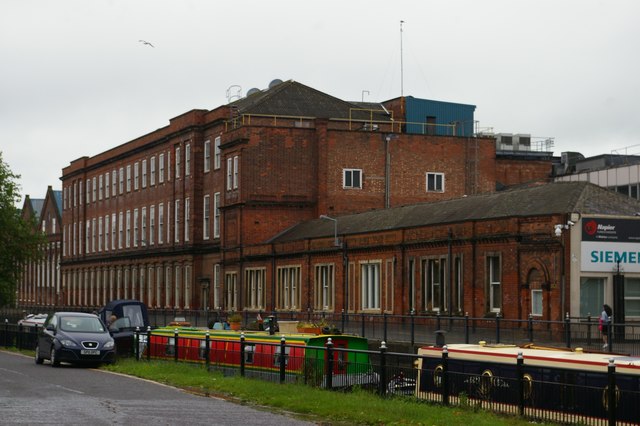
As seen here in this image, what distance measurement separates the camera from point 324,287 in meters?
63.2

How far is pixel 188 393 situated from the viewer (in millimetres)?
25859

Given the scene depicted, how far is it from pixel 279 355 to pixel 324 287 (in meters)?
35.8

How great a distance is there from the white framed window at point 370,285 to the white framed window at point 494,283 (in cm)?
923

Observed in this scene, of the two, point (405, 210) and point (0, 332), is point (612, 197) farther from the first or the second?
point (0, 332)

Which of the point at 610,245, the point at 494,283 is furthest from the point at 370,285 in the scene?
the point at 610,245

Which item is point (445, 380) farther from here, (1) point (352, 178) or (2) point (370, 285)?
(1) point (352, 178)

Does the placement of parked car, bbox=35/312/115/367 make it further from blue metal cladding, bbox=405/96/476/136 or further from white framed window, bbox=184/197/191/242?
white framed window, bbox=184/197/191/242

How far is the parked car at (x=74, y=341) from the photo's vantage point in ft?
113

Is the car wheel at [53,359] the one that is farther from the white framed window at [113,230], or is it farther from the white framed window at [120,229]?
the white framed window at [113,230]

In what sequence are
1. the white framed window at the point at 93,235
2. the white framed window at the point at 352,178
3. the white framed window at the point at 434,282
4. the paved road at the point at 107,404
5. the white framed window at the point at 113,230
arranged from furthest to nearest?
the white framed window at the point at 93,235
the white framed window at the point at 113,230
the white framed window at the point at 352,178
the white framed window at the point at 434,282
the paved road at the point at 107,404

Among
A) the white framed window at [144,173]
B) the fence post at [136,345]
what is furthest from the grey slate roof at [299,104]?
the fence post at [136,345]

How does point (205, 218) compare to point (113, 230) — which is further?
point (113, 230)

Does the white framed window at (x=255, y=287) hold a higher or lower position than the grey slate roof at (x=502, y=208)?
lower

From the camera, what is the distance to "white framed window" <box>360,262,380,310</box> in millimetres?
57656
